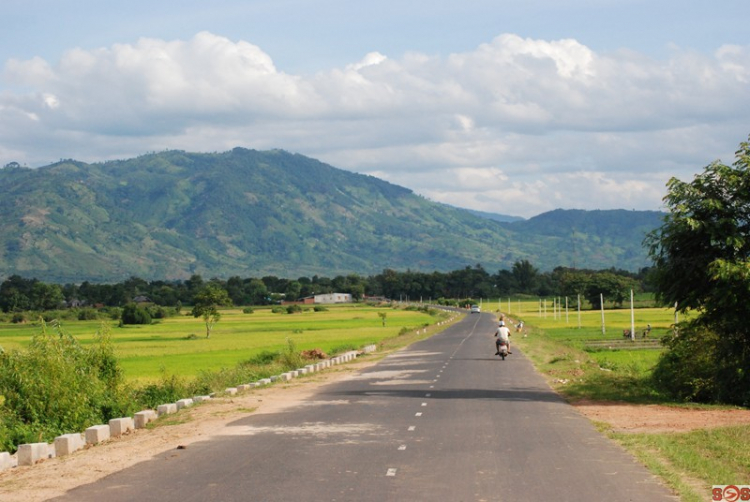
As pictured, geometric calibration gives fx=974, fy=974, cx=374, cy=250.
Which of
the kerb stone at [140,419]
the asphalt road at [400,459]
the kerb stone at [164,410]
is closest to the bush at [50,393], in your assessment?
the kerb stone at [164,410]

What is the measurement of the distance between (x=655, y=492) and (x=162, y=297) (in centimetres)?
17405

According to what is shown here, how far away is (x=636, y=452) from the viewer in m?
15.7

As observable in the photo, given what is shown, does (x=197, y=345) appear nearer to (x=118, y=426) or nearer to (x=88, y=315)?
(x=118, y=426)

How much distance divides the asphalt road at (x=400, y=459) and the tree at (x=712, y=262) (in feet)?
13.2

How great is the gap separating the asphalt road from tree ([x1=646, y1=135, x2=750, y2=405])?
4.02m

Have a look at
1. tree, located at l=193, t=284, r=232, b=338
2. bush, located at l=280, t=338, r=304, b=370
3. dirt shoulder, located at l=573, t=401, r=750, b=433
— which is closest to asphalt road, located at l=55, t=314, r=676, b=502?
dirt shoulder, located at l=573, t=401, r=750, b=433

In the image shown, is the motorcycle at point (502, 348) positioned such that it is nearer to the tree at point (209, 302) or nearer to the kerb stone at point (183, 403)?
the kerb stone at point (183, 403)

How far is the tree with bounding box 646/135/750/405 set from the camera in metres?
23.3

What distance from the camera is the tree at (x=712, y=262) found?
23.3 m

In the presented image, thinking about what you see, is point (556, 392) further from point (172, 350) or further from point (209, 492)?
point (172, 350)

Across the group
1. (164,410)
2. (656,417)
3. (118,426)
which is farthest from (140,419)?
(656,417)

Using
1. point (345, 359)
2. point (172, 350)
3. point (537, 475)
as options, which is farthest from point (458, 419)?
point (172, 350)

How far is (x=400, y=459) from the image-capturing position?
1479 cm

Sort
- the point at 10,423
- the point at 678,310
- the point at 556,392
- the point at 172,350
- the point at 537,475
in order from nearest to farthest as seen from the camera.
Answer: the point at 537,475 → the point at 10,423 → the point at 678,310 → the point at 556,392 → the point at 172,350
